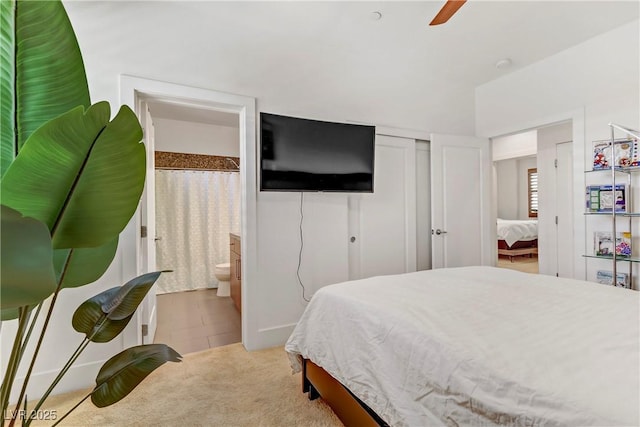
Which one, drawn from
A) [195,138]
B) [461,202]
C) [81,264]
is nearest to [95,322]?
[81,264]

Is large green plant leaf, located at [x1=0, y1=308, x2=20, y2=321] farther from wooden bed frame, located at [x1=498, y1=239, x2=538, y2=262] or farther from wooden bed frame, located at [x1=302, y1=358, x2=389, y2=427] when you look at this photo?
wooden bed frame, located at [x1=498, y1=239, x2=538, y2=262]

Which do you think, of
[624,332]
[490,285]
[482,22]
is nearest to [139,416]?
[490,285]

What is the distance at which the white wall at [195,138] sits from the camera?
13.6ft

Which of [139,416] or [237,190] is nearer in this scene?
[139,416]

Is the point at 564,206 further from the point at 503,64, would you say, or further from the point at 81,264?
the point at 81,264

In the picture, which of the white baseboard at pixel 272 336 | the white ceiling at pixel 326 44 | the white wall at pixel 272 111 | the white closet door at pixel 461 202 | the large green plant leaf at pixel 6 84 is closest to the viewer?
the large green plant leaf at pixel 6 84

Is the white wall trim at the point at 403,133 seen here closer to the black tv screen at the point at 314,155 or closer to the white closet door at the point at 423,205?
the white closet door at the point at 423,205

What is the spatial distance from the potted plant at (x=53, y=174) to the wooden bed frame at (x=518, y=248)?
719 cm

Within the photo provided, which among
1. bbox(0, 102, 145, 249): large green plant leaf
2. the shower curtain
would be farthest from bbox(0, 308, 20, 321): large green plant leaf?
the shower curtain

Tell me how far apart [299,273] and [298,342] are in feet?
3.30

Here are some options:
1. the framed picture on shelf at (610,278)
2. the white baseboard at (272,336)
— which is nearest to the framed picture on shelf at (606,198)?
the framed picture on shelf at (610,278)

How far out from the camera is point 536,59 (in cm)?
306

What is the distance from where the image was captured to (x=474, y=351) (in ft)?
3.28

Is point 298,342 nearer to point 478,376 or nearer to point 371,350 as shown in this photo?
point 371,350
